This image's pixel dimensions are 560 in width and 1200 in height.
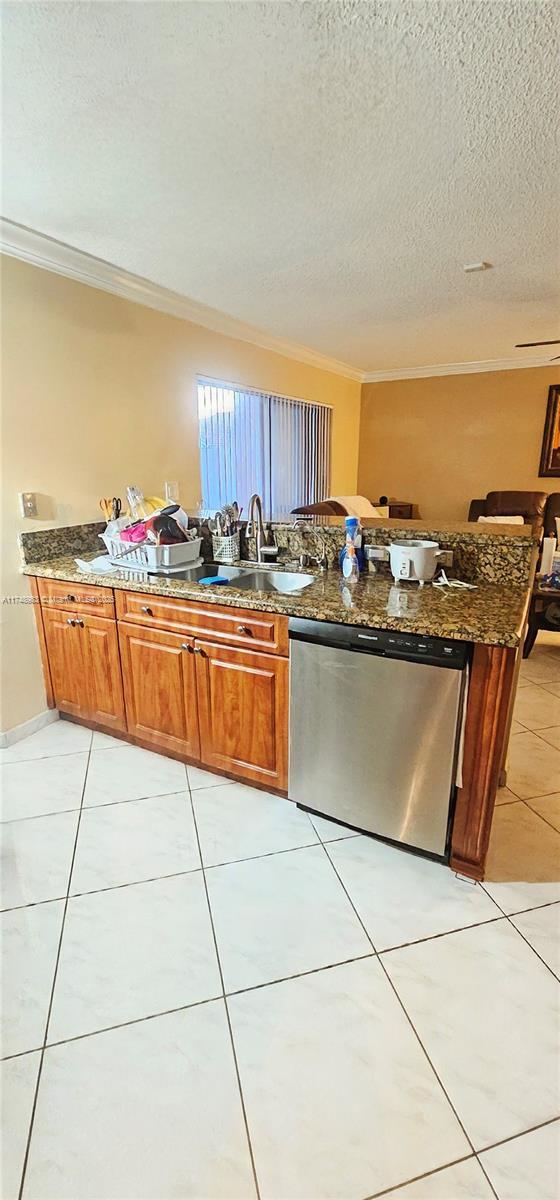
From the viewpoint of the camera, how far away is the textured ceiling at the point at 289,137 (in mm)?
1198

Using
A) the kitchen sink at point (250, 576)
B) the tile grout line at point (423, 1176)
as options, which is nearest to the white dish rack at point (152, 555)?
the kitchen sink at point (250, 576)

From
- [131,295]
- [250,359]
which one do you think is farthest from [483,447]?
[131,295]

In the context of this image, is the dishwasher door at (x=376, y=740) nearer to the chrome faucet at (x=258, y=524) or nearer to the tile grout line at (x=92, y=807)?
the tile grout line at (x=92, y=807)

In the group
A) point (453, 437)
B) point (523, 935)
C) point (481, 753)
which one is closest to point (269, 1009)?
point (523, 935)

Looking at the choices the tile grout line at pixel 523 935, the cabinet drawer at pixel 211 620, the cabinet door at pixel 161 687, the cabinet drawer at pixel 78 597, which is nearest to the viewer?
the tile grout line at pixel 523 935

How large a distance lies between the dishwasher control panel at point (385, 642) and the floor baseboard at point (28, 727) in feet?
5.30

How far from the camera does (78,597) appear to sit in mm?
2398

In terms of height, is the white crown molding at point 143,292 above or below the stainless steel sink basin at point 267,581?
above

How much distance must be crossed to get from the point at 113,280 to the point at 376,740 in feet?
8.66

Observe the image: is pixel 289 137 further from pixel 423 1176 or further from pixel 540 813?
pixel 423 1176

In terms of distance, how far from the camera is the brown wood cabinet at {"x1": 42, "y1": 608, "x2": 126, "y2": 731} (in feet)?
7.84

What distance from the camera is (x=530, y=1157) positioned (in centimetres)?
103

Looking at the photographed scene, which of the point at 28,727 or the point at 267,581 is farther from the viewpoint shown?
the point at 28,727

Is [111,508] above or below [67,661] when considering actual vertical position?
above
